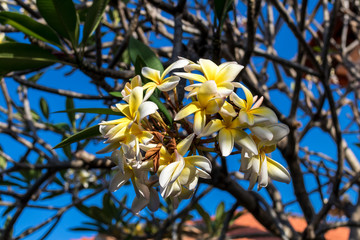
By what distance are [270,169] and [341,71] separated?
→ 194 inches

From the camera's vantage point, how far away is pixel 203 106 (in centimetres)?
52

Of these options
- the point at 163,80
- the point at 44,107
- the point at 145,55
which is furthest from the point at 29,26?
the point at 44,107

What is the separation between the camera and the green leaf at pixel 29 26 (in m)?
0.81

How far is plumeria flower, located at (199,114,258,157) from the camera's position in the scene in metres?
0.49

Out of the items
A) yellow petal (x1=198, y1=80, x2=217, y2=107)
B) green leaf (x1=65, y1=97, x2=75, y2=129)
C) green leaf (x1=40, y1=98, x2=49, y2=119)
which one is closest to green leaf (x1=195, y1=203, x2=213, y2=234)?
green leaf (x1=65, y1=97, x2=75, y2=129)

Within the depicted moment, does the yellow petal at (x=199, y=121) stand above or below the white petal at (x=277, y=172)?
above

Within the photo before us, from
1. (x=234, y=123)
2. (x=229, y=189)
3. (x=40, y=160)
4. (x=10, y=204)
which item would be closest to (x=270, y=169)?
(x=234, y=123)

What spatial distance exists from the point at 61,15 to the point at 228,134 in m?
0.58

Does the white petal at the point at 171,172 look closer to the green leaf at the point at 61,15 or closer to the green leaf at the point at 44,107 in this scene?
the green leaf at the point at 61,15

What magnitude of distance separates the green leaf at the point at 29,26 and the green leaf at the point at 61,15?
32mm

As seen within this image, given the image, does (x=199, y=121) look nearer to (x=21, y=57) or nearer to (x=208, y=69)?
(x=208, y=69)

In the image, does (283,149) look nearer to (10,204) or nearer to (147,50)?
(147,50)

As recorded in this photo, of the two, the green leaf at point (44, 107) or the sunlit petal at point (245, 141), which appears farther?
the green leaf at point (44, 107)

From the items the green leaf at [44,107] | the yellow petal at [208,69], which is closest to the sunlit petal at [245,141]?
the yellow petal at [208,69]
